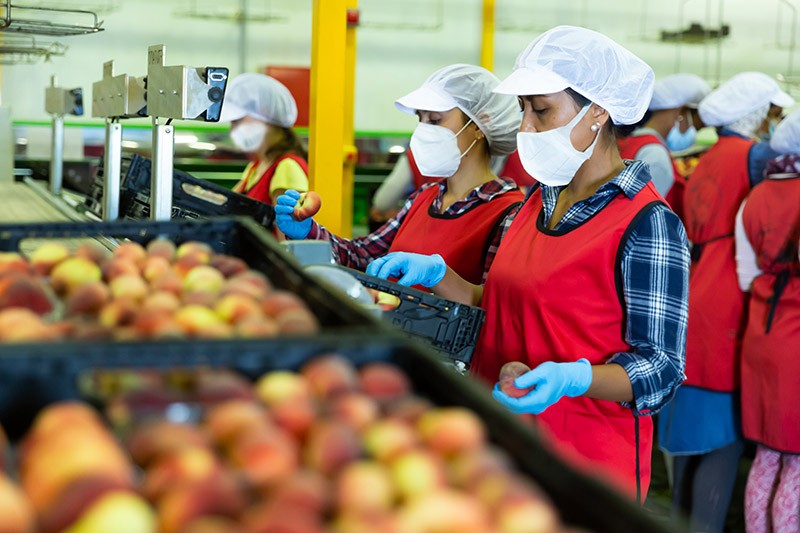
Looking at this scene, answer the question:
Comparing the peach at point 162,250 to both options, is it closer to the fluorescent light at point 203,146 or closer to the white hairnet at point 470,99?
the white hairnet at point 470,99

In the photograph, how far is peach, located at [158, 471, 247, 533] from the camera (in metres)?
0.64

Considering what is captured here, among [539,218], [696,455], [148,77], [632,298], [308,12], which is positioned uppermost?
[308,12]

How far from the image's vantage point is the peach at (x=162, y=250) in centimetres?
132

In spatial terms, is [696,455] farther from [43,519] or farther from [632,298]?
[43,519]

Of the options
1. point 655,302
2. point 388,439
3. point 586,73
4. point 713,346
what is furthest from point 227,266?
point 713,346

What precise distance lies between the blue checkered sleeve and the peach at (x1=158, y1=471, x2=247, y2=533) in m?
1.39

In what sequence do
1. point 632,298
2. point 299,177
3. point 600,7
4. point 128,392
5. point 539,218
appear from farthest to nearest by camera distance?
point 600,7, point 299,177, point 539,218, point 632,298, point 128,392

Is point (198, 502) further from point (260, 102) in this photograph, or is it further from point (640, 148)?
point (640, 148)

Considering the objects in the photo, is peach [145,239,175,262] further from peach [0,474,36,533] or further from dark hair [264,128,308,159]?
dark hair [264,128,308,159]

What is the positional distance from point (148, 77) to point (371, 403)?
170cm

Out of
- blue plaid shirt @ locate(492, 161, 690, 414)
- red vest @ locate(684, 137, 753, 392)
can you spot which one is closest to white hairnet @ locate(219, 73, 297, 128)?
red vest @ locate(684, 137, 753, 392)

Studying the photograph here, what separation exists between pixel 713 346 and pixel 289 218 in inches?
81.7

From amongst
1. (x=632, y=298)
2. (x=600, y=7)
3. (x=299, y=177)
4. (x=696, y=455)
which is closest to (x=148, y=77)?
(x=632, y=298)

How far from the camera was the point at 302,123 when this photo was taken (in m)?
7.91
